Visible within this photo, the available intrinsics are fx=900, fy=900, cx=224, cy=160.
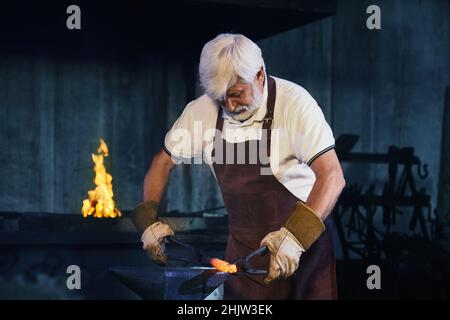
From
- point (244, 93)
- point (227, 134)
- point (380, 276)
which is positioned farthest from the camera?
point (380, 276)

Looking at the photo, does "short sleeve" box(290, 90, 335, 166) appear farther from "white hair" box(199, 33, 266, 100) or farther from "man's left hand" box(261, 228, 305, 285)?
"man's left hand" box(261, 228, 305, 285)

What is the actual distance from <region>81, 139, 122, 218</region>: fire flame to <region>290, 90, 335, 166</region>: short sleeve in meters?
2.88

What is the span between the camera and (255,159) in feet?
14.4

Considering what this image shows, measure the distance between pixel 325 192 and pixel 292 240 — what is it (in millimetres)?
297

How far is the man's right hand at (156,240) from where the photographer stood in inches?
164

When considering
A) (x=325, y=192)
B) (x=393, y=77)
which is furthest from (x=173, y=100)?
(x=325, y=192)

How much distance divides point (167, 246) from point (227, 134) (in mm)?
1889

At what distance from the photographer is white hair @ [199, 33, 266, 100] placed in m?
4.02

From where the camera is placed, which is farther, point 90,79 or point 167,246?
point 90,79

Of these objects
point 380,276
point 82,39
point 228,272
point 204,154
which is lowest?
point 380,276

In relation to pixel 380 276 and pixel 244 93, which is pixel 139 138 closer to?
pixel 380 276

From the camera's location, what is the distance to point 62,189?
26.7 ft

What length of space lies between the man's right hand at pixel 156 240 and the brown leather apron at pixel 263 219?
0.45 m
